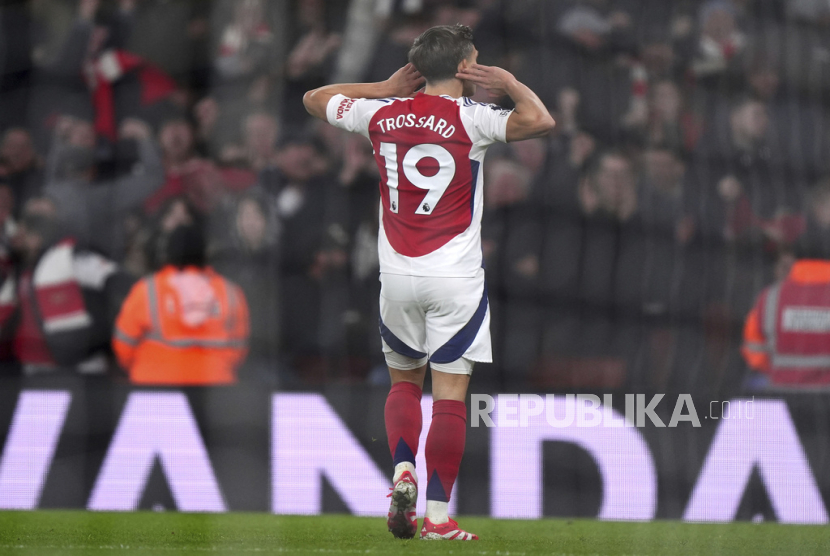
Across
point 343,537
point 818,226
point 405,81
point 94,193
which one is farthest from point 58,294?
point 818,226

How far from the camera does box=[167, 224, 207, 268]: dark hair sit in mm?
4867

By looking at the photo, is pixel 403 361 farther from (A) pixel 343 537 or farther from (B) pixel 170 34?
(B) pixel 170 34

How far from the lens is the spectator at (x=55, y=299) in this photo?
4824 mm

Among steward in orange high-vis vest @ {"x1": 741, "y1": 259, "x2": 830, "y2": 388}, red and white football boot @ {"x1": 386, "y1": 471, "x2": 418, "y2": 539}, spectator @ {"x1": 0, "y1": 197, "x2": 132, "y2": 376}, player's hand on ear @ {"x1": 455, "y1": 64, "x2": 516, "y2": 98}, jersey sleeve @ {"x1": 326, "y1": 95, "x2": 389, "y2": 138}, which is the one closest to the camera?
red and white football boot @ {"x1": 386, "y1": 471, "x2": 418, "y2": 539}

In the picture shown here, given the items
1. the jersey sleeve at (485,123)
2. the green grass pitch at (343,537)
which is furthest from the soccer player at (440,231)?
the green grass pitch at (343,537)

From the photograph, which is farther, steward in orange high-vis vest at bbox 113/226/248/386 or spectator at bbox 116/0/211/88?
spectator at bbox 116/0/211/88

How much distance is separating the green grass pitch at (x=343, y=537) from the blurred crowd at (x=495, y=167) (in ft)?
2.32

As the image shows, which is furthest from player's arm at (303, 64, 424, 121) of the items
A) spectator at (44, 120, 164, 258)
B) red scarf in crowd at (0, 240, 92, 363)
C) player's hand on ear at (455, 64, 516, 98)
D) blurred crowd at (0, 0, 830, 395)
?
red scarf in crowd at (0, 240, 92, 363)

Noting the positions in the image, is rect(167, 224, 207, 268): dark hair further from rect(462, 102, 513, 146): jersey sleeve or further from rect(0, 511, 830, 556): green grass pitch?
rect(462, 102, 513, 146): jersey sleeve

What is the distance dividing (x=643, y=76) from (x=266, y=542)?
261 cm

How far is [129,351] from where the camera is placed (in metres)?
4.81

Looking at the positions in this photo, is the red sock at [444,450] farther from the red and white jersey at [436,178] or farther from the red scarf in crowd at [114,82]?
the red scarf in crowd at [114,82]

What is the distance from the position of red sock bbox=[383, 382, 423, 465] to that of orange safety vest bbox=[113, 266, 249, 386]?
1641 millimetres

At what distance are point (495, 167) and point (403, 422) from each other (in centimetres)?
190
